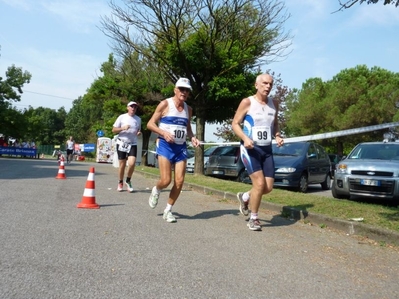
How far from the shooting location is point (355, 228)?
21.3 feet

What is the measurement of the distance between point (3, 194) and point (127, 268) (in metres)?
5.56

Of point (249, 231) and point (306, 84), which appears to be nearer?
point (249, 231)

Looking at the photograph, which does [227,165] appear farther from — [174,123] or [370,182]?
[174,123]

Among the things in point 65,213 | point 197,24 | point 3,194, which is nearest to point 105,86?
point 197,24

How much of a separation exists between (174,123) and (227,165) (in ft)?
34.4

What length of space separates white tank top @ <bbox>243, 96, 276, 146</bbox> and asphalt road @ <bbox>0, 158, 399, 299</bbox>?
4.26ft

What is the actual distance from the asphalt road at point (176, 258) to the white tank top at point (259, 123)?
1.30 meters

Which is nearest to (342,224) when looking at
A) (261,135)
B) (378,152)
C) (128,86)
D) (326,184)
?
(261,135)

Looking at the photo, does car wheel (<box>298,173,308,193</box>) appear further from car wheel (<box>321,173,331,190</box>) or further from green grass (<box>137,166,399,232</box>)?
green grass (<box>137,166,399,232</box>)

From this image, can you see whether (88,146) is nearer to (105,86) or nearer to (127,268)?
(105,86)

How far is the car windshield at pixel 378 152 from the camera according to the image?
36.0 ft

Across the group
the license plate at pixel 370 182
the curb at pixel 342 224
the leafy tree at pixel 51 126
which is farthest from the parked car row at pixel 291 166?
the leafy tree at pixel 51 126

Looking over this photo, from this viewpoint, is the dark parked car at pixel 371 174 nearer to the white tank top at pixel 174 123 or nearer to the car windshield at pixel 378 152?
the car windshield at pixel 378 152

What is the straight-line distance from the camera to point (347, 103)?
4094 centimetres
